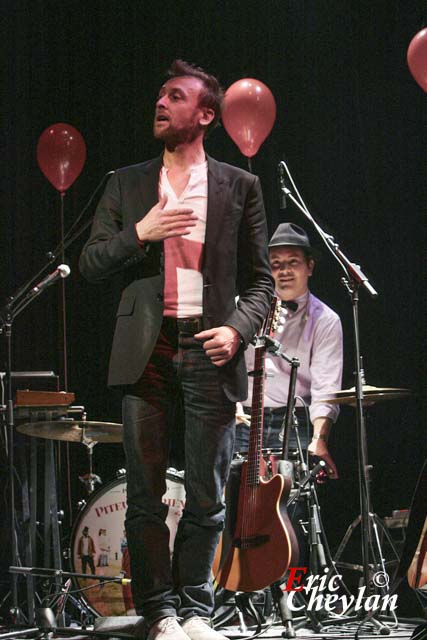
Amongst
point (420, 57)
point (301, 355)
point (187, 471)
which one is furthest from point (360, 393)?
point (420, 57)

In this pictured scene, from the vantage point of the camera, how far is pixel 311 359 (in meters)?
4.89

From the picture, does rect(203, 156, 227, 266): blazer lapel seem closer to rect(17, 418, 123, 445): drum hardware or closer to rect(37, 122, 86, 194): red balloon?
rect(17, 418, 123, 445): drum hardware

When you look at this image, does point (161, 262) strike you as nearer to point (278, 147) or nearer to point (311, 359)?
point (311, 359)

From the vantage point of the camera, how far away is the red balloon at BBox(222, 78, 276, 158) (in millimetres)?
4918

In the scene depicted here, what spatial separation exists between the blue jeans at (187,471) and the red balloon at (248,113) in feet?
8.54

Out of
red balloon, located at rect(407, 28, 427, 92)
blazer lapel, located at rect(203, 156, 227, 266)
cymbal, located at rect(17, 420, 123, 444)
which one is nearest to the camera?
blazer lapel, located at rect(203, 156, 227, 266)

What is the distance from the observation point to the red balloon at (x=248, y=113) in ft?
16.1

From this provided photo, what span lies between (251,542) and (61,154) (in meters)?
2.80

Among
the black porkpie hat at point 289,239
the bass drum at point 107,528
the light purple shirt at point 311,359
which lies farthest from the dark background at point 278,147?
the bass drum at point 107,528

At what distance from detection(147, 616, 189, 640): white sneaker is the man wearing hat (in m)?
2.14

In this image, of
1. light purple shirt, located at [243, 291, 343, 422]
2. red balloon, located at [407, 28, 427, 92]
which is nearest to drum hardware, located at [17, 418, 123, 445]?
light purple shirt, located at [243, 291, 343, 422]

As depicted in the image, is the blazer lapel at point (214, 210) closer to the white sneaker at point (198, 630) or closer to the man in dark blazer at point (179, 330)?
the man in dark blazer at point (179, 330)

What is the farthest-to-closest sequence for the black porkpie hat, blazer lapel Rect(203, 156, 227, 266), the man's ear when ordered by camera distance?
1. the black porkpie hat
2. the man's ear
3. blazer lapel Rect(203, 156, 227, 266)

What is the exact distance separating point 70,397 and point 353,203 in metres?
2.41
